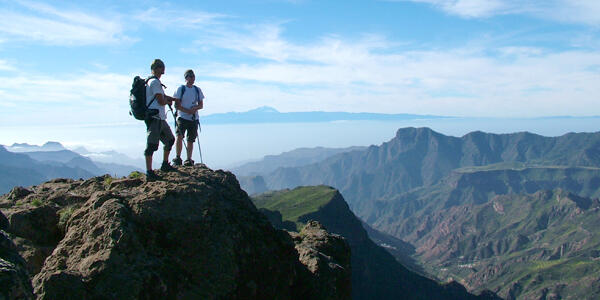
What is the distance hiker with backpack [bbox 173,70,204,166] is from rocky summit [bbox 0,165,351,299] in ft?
7.86

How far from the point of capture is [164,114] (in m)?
16.9

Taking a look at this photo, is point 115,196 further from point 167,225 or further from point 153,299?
point 153,299

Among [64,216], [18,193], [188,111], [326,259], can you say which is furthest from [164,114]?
[326,259]

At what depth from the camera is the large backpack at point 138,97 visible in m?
15.8

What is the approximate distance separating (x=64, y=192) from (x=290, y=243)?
9.35 m

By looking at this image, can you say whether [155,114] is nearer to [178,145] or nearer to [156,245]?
[178,145]

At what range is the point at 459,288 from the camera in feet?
607

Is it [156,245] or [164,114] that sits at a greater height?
[164,114]

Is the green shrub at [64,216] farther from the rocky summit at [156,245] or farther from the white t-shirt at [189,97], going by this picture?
the white t-shirt at [189,97]

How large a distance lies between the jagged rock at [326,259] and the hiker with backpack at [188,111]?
6.60 m

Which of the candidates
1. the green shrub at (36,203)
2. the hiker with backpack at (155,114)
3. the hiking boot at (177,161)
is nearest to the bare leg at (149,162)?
the hiker with backpack at (155,114)

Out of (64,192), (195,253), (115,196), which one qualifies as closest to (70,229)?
(115,196)

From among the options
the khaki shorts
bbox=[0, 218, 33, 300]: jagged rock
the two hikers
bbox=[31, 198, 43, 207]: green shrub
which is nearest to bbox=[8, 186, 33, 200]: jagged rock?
bbox=[31, 198, 43, 207]: green shrub

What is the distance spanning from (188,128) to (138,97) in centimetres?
418
